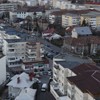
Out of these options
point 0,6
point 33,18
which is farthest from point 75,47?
point 0,6

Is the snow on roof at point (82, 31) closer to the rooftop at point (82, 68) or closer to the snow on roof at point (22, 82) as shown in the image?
the snow on roof at point (22, 82)

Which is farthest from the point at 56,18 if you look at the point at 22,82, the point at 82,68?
the point at 82,68

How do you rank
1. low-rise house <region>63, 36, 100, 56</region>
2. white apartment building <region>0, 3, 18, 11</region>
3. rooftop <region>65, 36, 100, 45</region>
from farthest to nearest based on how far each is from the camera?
white apartment building <region>0, 3, 18, 11</region>, rooftop <region>65, 36, 100, 45</region>, low-rise house <region>63, 36, 100, 56</region>

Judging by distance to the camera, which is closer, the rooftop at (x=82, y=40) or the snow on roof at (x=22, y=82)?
the snow on roof at (x=22, y=82)

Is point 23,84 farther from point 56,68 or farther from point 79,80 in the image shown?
point 79,80

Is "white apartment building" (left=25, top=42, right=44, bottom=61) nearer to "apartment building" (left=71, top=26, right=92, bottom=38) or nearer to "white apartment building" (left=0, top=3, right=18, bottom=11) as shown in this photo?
"apartment building" (left=71, top=26, right=92, bottom=38)

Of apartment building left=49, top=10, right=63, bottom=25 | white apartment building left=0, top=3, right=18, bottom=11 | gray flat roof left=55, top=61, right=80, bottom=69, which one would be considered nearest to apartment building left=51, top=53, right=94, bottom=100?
gray flat roof left=55, top=61, right=80, bottom=69

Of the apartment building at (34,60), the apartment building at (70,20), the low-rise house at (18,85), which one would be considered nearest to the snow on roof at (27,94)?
the low-rise house at (18,85)
